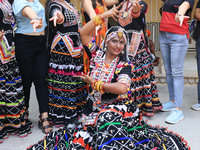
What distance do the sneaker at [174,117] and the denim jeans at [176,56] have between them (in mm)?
101

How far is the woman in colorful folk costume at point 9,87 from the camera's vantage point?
2998 mm

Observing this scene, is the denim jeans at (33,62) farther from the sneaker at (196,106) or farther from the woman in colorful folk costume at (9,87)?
the sneaker at (196,106)

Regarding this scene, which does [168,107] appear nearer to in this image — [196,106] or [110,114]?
[196,106]

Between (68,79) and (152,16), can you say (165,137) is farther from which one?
(152,16)

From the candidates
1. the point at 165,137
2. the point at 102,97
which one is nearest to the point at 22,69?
the point at 102,97

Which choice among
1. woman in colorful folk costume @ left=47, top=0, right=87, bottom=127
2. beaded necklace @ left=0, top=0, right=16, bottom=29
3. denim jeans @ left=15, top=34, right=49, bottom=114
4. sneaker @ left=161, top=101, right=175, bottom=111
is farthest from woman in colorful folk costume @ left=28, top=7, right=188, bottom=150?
sneaker @ left=161, top=101, right=175, bottom=111

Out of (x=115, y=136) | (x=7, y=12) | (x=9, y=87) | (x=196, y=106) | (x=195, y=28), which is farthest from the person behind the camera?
(x=196, y=106)

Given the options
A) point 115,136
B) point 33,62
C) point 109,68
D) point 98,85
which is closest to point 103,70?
point 109,68

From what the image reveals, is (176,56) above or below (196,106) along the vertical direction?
above

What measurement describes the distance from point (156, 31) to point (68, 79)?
14.2 feet

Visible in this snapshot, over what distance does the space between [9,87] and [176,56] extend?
2220 millimetres

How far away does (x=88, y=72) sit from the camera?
255cm

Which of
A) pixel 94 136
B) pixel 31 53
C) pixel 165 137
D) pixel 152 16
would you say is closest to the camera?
pixel 94 136

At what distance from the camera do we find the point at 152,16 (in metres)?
6.75
